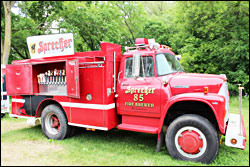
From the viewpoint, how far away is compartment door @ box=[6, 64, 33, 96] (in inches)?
242

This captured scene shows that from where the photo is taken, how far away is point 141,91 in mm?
4781

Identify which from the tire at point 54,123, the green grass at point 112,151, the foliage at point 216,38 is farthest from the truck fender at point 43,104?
the foliage at point 216,38

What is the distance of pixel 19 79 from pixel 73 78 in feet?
7.67

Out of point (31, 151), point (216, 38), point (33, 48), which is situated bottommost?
point (31, 151)

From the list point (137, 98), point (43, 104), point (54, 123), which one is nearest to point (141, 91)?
point (137, 98)

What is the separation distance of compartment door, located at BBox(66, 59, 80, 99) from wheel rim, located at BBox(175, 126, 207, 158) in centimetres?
266

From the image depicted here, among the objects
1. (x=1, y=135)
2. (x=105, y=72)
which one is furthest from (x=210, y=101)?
(x=1, y=135)

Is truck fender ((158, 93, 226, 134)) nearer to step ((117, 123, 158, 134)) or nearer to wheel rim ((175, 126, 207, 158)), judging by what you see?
step ((117, 123, 158, 134))

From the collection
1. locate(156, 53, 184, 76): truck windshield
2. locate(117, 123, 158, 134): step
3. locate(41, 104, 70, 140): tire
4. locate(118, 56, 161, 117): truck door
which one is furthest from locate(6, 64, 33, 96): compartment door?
locate(156, 53, 184, 76): truck windshield

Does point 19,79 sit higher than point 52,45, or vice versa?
point 52,45

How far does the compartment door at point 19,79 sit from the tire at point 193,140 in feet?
14.8

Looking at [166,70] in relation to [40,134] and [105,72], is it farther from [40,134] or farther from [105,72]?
[40,134]

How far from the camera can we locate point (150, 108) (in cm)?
468

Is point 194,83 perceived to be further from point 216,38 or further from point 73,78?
point 216,38
